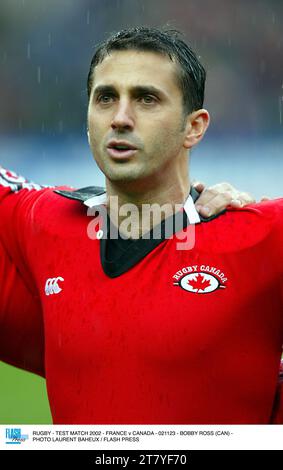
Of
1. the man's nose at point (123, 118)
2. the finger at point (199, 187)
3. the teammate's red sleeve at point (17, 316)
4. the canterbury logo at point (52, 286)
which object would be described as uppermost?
the man's nose at point (123, 118)

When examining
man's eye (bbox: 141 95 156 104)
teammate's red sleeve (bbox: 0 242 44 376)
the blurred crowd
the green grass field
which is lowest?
the green grass field

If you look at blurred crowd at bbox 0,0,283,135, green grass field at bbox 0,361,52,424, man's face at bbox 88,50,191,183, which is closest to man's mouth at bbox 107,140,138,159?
man's face at bbox 88,50,191,183

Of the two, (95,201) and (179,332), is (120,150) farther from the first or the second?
(179,332)

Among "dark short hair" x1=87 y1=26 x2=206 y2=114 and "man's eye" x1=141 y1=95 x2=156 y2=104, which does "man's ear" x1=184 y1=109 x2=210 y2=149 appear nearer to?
"dark short hair" x1=87 y1=26 x2=206 y2=114

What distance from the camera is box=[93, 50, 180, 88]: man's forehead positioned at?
183cm

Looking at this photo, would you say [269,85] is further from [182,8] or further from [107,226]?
[107,226]

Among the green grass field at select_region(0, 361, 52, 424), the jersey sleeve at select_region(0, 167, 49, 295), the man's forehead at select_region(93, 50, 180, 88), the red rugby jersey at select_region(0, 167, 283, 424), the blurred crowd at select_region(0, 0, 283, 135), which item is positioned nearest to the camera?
the red rugby jersey at select_region(0, 167, 283, 424)

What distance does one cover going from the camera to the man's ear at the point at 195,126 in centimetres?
196

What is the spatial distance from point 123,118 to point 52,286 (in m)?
0.45

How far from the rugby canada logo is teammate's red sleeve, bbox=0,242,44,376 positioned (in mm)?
488

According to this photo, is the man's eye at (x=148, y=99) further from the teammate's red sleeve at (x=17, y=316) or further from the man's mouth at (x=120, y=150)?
the teammate's red sleeve at (x=17, y=316)

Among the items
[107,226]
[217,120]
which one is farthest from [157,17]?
[107,226]

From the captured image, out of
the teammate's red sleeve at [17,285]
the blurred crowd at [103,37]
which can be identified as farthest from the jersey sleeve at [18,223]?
the blurred crowd at [103,37]

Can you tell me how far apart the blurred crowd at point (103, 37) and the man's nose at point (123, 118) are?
4506mm
